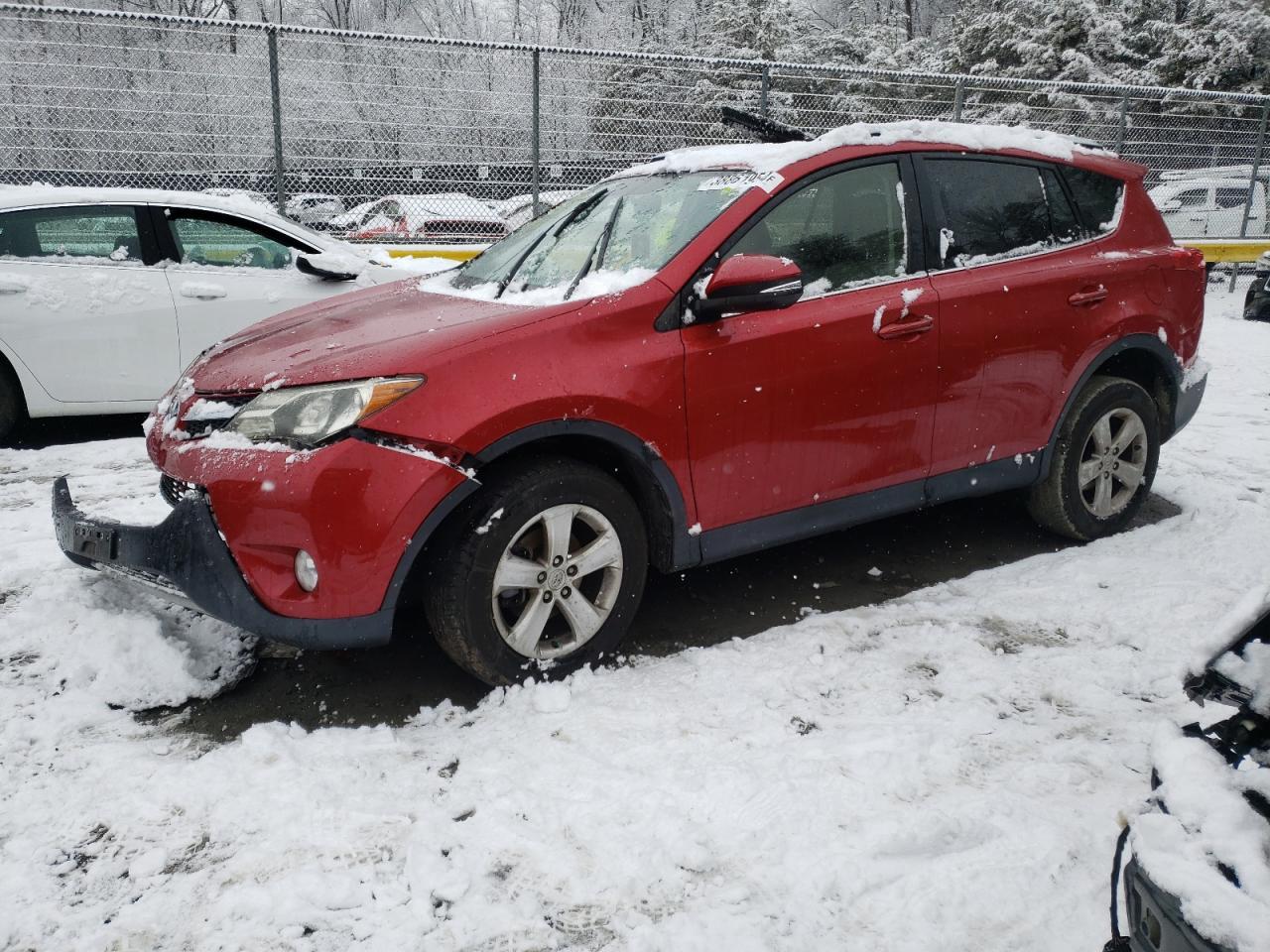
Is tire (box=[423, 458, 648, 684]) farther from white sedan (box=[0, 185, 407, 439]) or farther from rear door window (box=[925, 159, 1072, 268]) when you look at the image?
white sedan (box=[0, 185, 407, 439])

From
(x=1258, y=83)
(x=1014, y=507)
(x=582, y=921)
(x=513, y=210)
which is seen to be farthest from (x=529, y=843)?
(x=1258, y=83)

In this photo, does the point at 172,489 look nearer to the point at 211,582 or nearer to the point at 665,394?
the point at 211,582

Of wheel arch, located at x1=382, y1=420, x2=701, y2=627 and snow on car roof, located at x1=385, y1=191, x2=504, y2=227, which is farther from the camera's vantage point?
snow on car roof, located at x1=385, y1=191, x2=504, y2=227

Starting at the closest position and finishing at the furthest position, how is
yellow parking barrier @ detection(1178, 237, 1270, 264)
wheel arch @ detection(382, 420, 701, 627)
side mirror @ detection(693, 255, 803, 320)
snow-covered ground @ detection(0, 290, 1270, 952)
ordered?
snow-covered ground @ detection(0, 290, 1270, 952) < wheel arch @ detection(382, 420, 701, 627) < side mirror @ detection(693, 255, 803, 320) < yellow parking barrier @ detection(1178, 237, 1270, 264)

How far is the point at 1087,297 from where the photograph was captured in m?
3.95

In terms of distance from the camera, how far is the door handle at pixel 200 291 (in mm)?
5695

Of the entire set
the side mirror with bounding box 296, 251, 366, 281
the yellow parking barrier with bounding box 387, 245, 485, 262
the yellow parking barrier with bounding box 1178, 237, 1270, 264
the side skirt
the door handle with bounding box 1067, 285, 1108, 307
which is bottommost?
the side skirt

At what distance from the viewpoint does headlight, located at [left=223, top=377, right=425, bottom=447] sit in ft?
8.72

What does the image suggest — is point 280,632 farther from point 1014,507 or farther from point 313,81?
point 313,81

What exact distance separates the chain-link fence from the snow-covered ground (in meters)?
6.23

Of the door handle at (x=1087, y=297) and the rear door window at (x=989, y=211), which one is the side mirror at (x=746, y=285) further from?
the door handle at (x=1087, y=297)

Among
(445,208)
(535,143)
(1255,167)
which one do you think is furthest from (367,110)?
(1255,167)

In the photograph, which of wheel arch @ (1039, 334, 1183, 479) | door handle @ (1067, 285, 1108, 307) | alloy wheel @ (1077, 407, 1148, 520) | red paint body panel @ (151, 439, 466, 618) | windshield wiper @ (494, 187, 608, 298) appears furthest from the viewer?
alloy wheel @ (1077, 407, 1148, 520)

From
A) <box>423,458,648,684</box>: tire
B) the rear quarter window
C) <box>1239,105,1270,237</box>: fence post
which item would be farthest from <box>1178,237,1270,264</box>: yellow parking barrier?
<box>423,458,648,684</box>: tire
